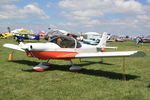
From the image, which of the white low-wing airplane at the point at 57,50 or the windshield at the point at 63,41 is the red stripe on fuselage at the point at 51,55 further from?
the windshield at the point at 63,41

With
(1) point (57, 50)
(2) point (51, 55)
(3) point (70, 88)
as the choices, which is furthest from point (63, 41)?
(3) point (70, 88)

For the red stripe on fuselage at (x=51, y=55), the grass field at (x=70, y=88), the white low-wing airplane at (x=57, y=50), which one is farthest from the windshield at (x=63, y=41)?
the grass field at (x=70, y=88)

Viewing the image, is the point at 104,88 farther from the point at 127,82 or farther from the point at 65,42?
the point at 65,42

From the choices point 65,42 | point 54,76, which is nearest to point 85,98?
point 54,76

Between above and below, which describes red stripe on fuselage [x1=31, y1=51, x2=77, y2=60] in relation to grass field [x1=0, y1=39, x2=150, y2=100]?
above

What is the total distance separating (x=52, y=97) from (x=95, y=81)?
8.00 ft

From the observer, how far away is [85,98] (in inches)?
217

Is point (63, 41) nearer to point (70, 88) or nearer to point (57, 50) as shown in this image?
point (57, 50)

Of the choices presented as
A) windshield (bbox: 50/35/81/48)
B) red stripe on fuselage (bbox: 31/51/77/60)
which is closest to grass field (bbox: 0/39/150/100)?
red stripe on fuselage (bbox: 31/51/77/60)

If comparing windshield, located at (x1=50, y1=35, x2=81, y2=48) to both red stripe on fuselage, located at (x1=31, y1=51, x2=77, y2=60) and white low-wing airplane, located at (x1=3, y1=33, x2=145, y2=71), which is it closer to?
white low-wing airplane, located at (x1=3, y1=33, x2=145, y2=71)

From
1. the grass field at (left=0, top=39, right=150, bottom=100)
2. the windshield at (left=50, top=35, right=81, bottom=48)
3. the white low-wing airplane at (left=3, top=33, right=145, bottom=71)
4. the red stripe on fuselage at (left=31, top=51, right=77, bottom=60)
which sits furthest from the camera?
the windshield at (left=50, top=35, right=81, bottom=48)

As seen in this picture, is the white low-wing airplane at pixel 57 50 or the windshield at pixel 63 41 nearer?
the white low-wing airplane at pixel 57 50

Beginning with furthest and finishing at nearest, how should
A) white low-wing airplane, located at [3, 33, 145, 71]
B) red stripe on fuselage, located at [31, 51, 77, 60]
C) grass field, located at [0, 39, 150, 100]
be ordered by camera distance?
red stripe on fuselage, located at [31, 51, 77, 60], white low-wing airplane, located at [3, 33, 145, 71], grass field, located at [0, 39, 150, 100]

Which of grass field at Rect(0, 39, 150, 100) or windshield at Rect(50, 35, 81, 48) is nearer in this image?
grass field at Rect(0, 39, 150, 100)
